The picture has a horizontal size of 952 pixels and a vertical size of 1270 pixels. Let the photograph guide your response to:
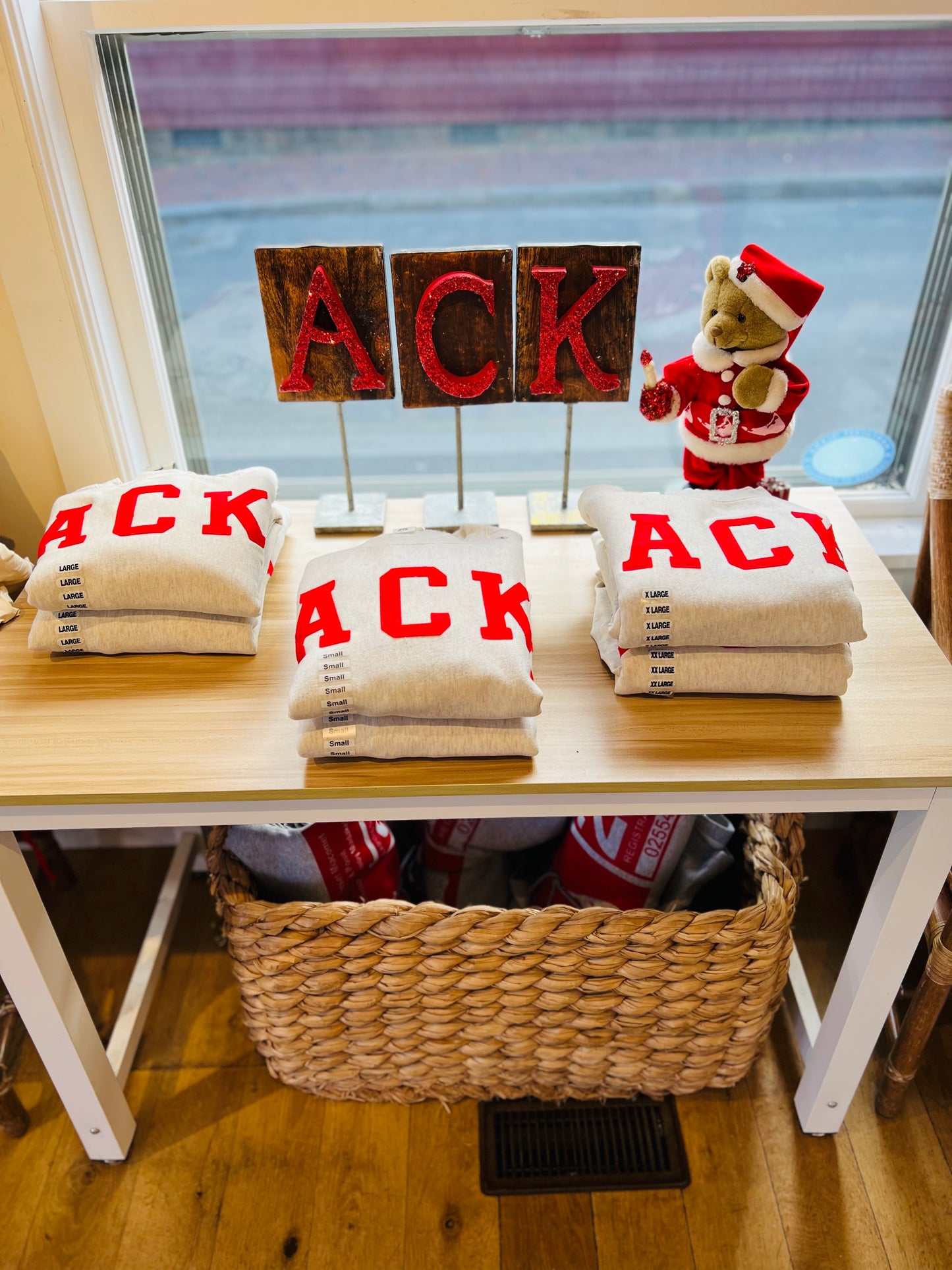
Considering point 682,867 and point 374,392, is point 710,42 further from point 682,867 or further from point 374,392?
point 682,867

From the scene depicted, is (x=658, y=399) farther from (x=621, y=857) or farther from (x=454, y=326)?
(x=621, y=857)

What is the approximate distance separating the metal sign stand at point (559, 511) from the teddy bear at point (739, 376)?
16cm

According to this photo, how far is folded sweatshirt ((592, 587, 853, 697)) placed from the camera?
105 cm

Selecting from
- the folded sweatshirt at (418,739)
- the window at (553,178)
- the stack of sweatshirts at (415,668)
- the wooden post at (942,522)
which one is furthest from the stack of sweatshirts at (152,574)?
the wooden post at (942,522)

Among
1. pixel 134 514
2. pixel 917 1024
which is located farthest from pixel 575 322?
pixel 917 1024

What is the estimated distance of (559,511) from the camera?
139cm

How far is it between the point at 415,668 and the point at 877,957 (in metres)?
0.68

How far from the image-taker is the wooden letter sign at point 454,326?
118cm

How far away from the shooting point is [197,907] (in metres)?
1.73

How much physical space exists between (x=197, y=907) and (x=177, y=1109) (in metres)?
0.37

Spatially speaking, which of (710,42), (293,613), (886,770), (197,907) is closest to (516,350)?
(293,613)

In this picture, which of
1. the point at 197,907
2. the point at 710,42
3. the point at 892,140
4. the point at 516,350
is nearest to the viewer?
the point at 516,350

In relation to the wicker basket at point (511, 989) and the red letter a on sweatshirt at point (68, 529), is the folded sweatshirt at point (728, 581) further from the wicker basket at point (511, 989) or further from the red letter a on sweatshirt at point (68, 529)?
the red letter a on sweatshirt at point (68, 529)

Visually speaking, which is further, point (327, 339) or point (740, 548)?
point (327, 339)
